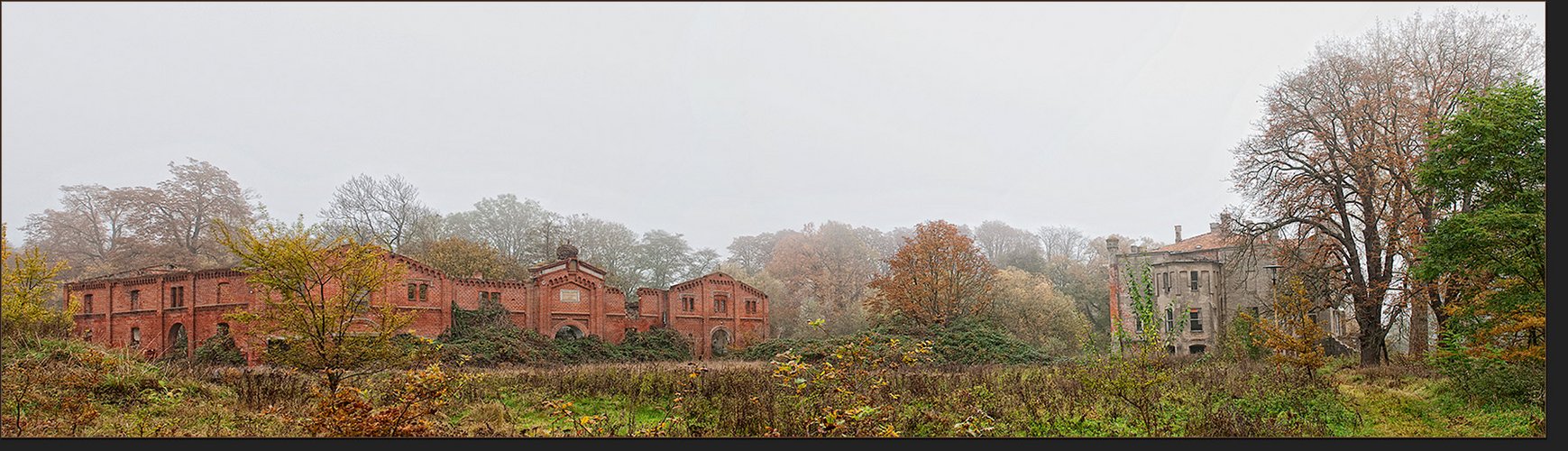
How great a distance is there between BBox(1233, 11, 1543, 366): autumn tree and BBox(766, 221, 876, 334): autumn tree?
71.1ft

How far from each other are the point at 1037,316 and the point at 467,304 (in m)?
23.4

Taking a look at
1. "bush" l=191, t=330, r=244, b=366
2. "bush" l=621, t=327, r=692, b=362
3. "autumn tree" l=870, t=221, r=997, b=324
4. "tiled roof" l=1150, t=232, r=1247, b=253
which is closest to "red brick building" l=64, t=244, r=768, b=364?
"bush" l=191, t=330, r=244, b=366

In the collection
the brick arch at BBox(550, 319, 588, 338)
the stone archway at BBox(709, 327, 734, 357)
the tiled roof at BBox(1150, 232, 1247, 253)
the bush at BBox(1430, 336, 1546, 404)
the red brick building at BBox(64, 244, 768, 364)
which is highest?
the tiled roof at BBox(1150, 232, 1247, 253)

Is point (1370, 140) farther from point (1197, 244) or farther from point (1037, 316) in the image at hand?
point (1037, 316)

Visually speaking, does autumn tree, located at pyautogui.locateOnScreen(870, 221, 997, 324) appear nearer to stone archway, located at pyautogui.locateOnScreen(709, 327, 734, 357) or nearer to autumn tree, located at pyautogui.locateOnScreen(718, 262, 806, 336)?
stone archway, located at pyautogui.locateOnScreen(709, 327, 734, 357)

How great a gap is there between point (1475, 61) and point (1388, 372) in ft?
25.9

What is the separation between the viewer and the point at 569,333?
34406 mm

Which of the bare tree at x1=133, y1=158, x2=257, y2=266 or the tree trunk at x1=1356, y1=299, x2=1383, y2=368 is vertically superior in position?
the bare tree at x1=133, y1=158, x2=257, y2=266

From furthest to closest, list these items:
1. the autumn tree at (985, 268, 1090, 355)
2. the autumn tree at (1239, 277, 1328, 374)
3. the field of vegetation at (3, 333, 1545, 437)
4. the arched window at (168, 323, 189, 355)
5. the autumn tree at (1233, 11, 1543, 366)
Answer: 1. the autumn tree at (985, 268, 1090, 355)
2. the arched window at (168, 323, 189, 355)
3. the autumn tree at (1233, 11, 1543, 366)
4. the autumn tree at (1239, 277, 1328, 374)
5. the field of vegetation at (3, 333, 1545, 437)

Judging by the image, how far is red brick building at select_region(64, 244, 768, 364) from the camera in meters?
26.9

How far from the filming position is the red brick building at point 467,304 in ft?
88.4

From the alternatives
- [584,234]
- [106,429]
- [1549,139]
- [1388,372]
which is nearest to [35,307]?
[106,429]

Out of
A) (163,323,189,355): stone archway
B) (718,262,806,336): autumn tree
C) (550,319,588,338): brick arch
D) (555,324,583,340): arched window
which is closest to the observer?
(163,323,189,355): stone archway

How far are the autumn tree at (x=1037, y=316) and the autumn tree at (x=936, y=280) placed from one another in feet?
6.93
